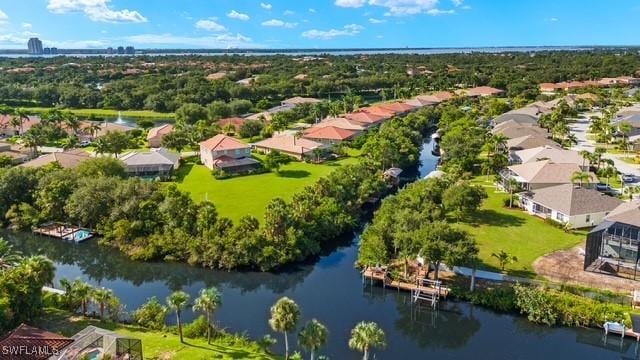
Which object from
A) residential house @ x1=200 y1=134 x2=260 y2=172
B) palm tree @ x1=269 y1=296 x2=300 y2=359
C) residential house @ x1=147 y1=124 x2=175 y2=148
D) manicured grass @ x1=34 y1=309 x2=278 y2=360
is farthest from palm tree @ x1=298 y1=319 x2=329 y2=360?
residential house @ x1=147 y1=124 x2=175 y2=148

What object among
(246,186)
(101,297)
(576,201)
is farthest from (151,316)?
(576,201)

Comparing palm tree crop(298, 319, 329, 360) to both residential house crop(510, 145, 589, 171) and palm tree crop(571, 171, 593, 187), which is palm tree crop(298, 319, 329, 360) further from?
residential house crop(510, 145, 589, 171)

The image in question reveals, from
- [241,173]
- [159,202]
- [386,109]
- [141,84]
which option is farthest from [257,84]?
[159,202]

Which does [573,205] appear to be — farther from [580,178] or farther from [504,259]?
[504,259]

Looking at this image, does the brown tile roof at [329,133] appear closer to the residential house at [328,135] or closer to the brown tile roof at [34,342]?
the residential house at [328,135]

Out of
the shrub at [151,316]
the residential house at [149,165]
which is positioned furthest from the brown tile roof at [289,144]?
the shrub at [151,316]

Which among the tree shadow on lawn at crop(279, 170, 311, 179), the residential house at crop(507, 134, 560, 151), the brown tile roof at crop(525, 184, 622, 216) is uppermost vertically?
the residential house at crop(507, 134, 560, 151)
